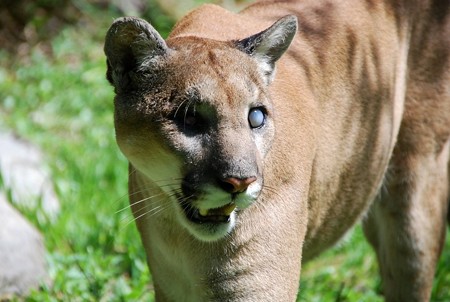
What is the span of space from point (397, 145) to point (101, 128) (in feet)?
12.7

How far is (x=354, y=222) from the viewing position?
17.1 ft

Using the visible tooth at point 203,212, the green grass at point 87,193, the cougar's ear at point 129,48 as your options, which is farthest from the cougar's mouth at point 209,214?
the green grass at point 87,193

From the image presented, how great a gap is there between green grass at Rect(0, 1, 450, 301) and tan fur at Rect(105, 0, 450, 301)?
94 centimetres

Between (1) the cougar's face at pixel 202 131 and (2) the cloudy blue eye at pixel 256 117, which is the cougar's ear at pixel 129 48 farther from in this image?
(2) the cloudy blue eye at pixel 256 117

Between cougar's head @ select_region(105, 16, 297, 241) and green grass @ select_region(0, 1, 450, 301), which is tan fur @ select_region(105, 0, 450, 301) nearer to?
cougar's head @ select_region(105, 16, 297, 241)

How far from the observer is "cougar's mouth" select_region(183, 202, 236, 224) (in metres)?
3.74

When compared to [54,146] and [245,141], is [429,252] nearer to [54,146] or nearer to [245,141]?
[245,141]

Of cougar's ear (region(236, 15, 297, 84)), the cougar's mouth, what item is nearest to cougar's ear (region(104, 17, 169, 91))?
cougar's ear (region(236, 15, 297, 84))

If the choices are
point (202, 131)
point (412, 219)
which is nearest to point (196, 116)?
point (202, 131)

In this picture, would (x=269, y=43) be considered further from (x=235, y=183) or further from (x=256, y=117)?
(x=235, y=183)

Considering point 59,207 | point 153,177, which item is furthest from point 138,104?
point 59,207

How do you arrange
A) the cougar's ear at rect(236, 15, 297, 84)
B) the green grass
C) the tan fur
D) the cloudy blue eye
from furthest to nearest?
1. the green grass
2. the cougar's ear at rect(236, 15, 297, 84)
3. the cloudy blue eye
4. the tan fur

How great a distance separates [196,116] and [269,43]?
0.58 meters

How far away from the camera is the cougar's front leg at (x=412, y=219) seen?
514 centimetres
